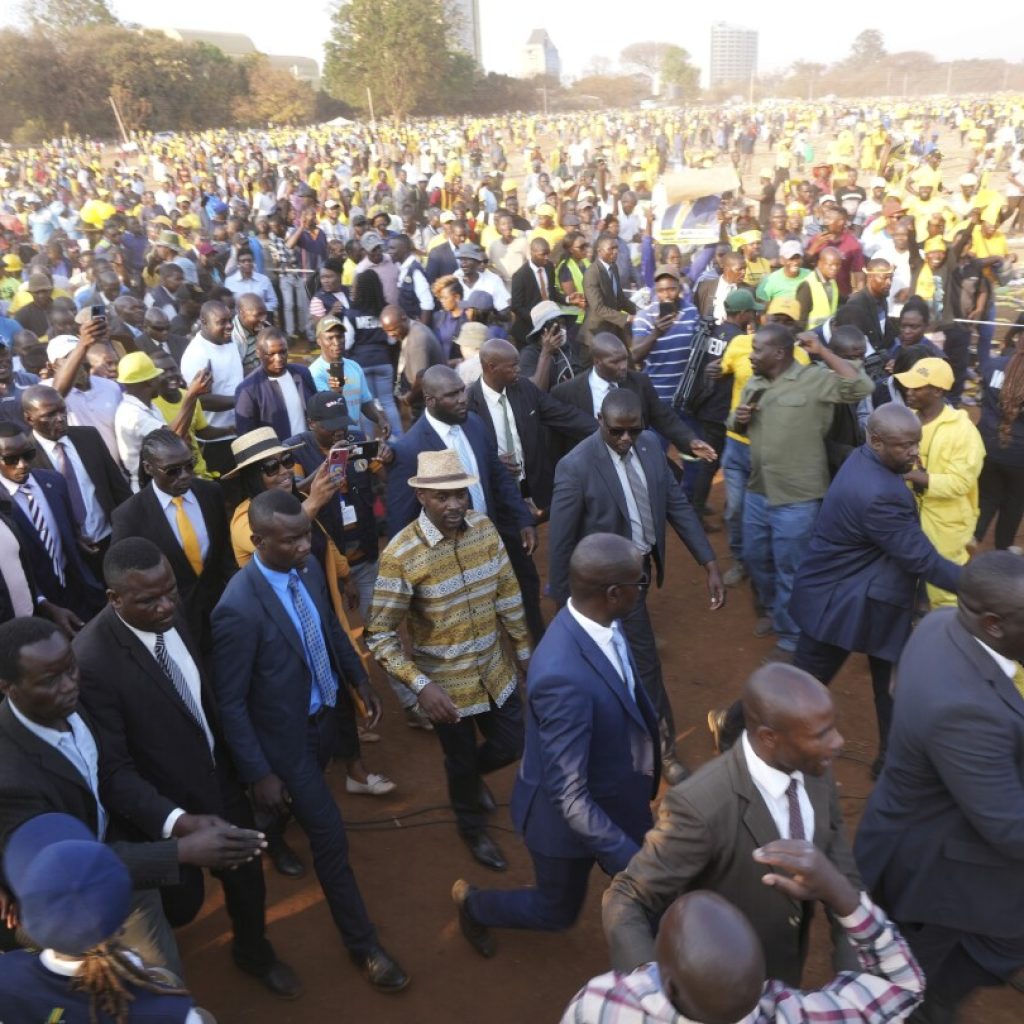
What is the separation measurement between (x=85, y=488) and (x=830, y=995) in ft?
15.1

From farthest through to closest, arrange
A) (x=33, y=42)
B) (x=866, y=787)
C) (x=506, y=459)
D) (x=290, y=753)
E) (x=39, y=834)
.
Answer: (x=33, y=42)
(x=506, y=459)
(x=866, y=787)
(x=290, y=753)
(x=39, y=834)

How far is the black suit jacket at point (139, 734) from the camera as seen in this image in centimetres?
302

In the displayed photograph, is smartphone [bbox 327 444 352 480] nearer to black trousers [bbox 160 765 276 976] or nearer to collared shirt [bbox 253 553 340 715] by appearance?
collared shirt [bbox 253 553 340 715]

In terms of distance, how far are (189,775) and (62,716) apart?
63 centimetres

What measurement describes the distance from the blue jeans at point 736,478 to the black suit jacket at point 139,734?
4.29 metres

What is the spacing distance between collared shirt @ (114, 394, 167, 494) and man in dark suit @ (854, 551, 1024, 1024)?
4.55 metres

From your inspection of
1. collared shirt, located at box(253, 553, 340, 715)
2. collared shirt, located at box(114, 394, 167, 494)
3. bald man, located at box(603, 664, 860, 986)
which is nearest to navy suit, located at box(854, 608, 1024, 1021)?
bald man, located at box(603, 664, 860, 986)

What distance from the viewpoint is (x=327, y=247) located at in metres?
14.8

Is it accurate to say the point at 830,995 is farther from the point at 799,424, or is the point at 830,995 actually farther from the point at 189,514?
the point at 799,424

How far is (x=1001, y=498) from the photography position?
258 inches

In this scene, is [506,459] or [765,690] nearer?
[765,690]

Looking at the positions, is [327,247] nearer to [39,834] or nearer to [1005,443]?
[1005,443]

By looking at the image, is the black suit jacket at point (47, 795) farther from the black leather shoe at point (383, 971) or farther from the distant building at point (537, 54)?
the distant building at point (537, 54)

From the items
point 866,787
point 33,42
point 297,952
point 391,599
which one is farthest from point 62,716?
point 33,42
